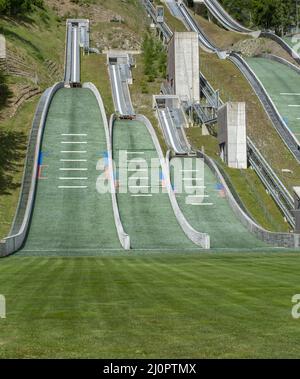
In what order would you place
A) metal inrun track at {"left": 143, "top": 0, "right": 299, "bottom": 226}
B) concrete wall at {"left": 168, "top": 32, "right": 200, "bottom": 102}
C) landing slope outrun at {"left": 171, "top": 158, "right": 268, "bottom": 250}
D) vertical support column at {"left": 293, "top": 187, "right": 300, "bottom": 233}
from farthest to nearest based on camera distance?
concrete wall at {"left": 168, "top": 32, "right": 200, "bottom": 102} → metal inrun track at {"left": 143, "top": 0, "right": 299, "bottom": 226} → vertical support column at {"left": 293, "top": 187, "right": 300, "bottom": 233} → landing slope outrun at {"left": 171, "top": 158, "right": 268, "bottom": 250}

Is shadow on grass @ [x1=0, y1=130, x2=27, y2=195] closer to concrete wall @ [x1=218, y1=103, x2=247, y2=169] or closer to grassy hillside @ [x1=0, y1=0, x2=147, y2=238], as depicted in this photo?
grassy hillside @ [x1=0, y1=0, x2=147, y2=238]

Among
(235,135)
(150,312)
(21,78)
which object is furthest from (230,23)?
(150,312)

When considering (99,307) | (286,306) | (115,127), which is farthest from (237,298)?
(115,127)

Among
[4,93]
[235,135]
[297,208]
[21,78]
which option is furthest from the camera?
[21,78]

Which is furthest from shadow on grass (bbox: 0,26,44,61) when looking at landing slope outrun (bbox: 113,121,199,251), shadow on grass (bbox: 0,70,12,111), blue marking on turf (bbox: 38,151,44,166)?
blue marking on turf (bbox: 38,151,44,166)

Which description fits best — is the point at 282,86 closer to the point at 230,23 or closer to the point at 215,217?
the point at 215,217
